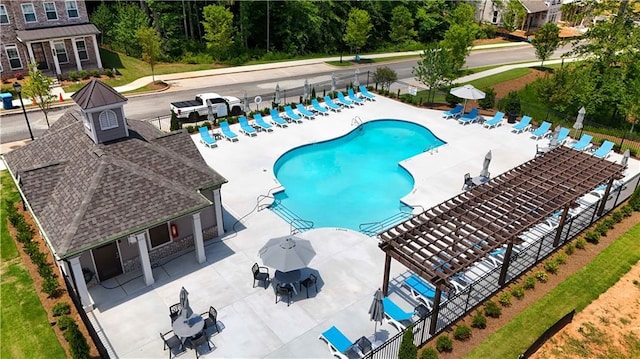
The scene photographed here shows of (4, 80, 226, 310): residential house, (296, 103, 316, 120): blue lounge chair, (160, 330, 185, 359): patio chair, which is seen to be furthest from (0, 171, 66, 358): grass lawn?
(296, 103, 316, 120): blue lounge chair

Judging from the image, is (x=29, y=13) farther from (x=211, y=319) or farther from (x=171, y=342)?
(x=171, y=342)

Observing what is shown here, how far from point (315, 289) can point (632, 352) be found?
36.3ft

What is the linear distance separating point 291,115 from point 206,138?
7.42 meters

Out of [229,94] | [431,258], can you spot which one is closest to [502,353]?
[431,258]

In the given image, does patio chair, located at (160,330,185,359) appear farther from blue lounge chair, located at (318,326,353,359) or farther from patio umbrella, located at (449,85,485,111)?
patio umbrella, located at (449,85,485,111)

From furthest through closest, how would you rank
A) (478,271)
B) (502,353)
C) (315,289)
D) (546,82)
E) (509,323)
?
(546,82) → (478,271) → (315,289) → (509,323) → (502,353)

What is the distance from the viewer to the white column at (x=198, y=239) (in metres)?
17.4

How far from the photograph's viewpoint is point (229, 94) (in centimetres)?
4019

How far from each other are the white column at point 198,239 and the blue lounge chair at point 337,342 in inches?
259

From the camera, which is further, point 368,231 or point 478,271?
point 368,231

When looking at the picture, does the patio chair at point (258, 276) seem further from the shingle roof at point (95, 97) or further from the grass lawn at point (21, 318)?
the shingle roof at point (95, 97)

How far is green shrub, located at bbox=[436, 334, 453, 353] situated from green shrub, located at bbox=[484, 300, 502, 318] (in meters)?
2.30

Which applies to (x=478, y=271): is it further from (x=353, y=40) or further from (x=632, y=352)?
(x=353, y=40)

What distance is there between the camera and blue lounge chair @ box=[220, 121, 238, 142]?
29781 millimetres
